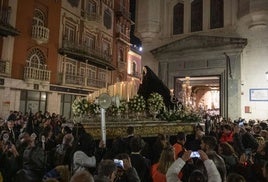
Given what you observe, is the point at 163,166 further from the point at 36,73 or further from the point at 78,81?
the point at 78,81

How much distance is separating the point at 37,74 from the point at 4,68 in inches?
97.9

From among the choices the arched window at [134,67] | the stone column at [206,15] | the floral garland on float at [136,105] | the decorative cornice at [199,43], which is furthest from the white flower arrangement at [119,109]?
the arched window at [134,67]

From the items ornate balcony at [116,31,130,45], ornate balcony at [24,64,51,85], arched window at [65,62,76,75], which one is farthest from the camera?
ornate balcony at [116,31,130,45]

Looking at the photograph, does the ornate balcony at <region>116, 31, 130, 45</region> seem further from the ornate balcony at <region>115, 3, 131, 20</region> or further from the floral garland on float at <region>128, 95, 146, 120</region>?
the floral garland on float at <region>128, 95, 146, 120</region>

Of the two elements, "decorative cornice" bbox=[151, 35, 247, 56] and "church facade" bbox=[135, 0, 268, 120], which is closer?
"church facade" bbox=[135, 0, 268, 120]

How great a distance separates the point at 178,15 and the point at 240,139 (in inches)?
571

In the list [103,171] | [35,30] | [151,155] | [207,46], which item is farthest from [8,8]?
[103,171]

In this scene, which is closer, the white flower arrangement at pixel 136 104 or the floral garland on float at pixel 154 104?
the white flower arrangement at pixel 136 104

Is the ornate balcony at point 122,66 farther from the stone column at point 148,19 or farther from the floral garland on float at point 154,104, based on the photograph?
the floral garland on float at point 154,104

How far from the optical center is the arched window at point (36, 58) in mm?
19266

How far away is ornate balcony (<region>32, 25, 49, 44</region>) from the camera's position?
19031 millimetres

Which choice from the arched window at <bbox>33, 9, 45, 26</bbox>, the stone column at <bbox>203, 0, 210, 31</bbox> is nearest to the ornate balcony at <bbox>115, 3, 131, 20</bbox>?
the arched window at <bbox>33, 9, 45, 26</bbox>

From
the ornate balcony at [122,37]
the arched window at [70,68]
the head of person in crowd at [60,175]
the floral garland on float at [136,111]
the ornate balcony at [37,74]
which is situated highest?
the ornate balcony at [122,37]

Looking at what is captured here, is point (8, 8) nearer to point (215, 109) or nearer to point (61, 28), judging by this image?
point (61, 28)
